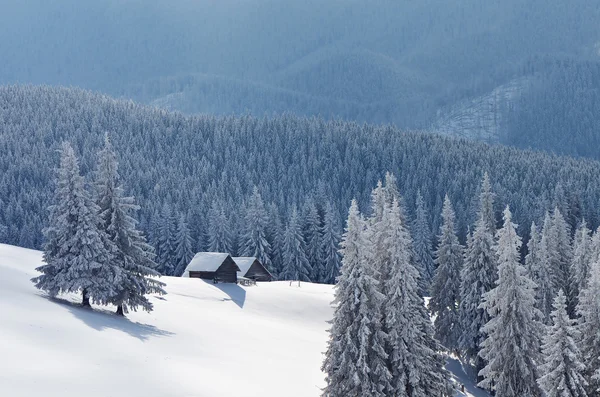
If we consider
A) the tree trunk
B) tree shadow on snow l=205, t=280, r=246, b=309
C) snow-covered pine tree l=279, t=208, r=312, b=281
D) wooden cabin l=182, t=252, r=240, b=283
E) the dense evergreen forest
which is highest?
the dense evergreen forest

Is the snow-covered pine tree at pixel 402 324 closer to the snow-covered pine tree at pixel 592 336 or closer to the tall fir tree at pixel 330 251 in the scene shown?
the snow-covered pine tree at pixel 592 336

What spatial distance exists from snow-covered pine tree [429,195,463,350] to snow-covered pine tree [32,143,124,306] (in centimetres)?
2634

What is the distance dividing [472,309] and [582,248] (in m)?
10.9

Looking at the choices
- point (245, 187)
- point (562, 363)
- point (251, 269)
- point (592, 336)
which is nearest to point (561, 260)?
point (592, 336)

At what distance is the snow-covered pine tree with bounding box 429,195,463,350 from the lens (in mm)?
62500

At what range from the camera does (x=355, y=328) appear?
36.7 meters

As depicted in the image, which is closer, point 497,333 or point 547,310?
point 497,333

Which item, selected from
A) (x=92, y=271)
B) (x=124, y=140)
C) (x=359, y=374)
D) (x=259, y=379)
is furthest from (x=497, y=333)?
(x=124, y=140)

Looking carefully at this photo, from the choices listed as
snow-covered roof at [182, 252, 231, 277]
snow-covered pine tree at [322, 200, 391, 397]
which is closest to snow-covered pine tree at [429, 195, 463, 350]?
snow-covered roof at [182, 252, 231, 277]

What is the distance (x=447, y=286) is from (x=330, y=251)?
4267cm

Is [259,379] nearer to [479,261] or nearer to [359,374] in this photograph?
[359,374]

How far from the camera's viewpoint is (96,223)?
48.7 metres

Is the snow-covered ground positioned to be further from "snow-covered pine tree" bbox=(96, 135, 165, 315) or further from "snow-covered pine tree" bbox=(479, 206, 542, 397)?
"snow-covered pine tree" bbox=(479, 206, 542, 397)

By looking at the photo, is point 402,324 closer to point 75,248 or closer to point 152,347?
point 152,347
